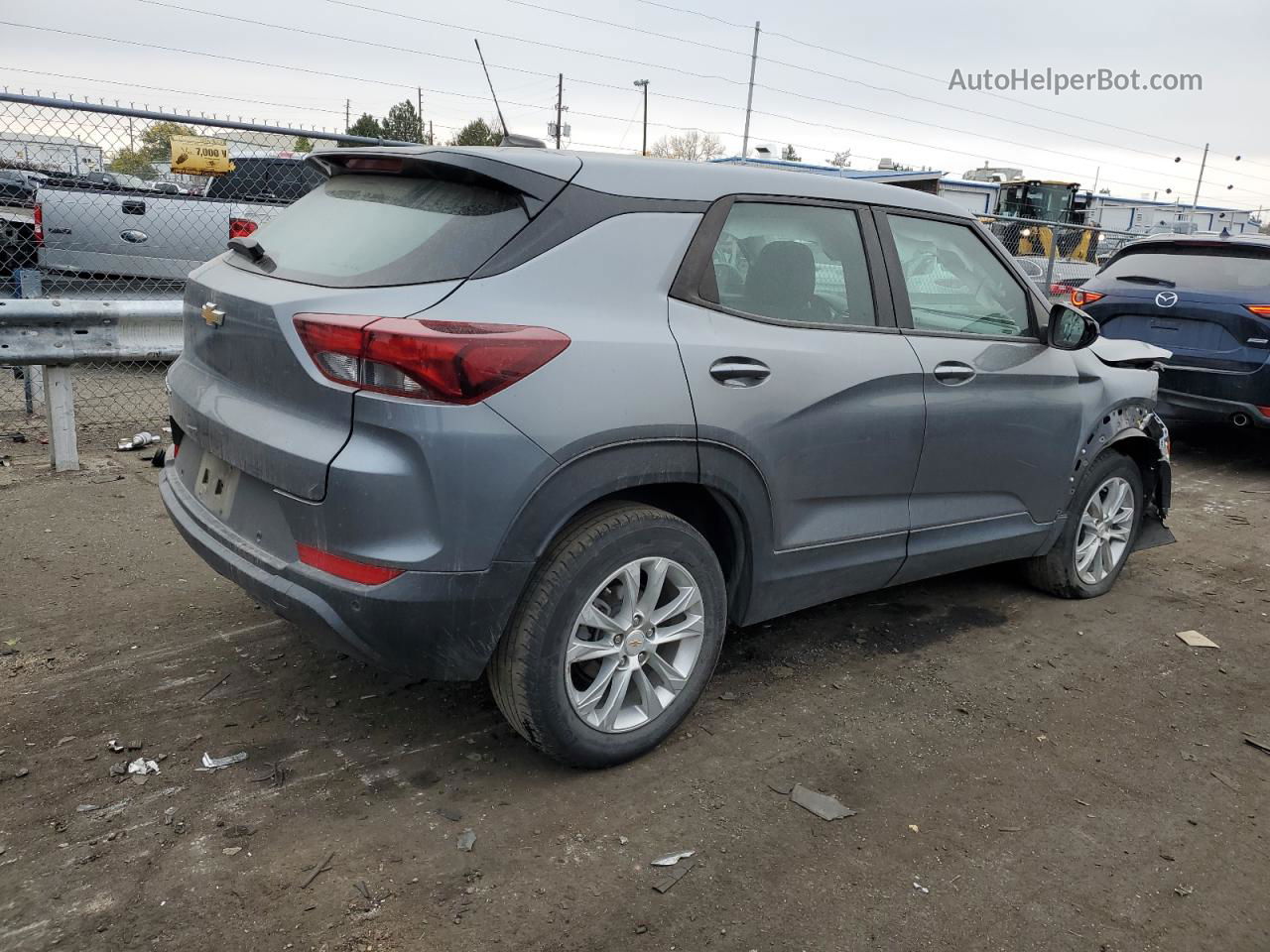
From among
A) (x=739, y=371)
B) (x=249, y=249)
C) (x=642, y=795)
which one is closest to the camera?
(x=642, y=795)

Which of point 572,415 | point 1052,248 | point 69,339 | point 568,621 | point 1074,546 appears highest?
point 1052,248

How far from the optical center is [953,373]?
375cm

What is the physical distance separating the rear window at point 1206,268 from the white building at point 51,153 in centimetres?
771

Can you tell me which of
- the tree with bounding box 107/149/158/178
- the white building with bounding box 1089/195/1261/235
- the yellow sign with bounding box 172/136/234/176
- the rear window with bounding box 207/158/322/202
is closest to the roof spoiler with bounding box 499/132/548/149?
the yellow sign with bounding box 172/136/234/176

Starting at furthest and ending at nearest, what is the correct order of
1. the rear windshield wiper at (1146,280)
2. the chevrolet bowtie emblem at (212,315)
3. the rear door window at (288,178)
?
the rear door window at (288,178), the rear windshield wiper at (1146,280), the chevrolet bowtie emblem at (212,315)

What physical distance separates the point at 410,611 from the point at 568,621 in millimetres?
449

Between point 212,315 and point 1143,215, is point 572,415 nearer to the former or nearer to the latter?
point 212,315

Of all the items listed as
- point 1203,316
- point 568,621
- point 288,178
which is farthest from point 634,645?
point 288,178

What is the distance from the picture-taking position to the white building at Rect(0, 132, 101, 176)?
6.91 m

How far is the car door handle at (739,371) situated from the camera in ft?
9.86

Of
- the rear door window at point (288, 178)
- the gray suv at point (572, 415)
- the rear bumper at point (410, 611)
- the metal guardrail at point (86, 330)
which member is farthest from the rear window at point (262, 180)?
the rear bumper at point (410, 611)

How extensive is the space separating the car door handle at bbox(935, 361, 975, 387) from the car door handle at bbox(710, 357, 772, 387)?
35.7 inches

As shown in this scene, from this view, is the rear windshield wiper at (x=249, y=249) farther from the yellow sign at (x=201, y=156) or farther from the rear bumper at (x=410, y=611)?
the yellow sign at (x=201, y=156)

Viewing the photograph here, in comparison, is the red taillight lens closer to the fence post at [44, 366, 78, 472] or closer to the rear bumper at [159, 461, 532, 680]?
the rear bumper at [159, 461, 532, 680]
